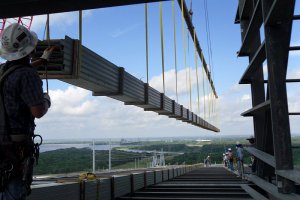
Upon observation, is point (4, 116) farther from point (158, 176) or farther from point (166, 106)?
point (166, 106)

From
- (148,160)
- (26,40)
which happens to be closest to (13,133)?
(26,40)

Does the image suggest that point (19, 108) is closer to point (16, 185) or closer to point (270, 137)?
point (16, 185)

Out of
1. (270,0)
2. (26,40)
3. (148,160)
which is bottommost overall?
(148,160)

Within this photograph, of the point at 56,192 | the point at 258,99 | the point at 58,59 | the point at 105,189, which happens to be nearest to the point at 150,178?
the point at 105,189

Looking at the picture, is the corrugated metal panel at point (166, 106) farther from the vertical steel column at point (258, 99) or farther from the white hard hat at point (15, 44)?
the white hard hat at point (15, 44)

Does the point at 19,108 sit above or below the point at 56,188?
above

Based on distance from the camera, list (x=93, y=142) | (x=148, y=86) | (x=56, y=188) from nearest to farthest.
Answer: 1. (x=56, y=188)
2. (x=148, y=86)
3. (x=93, y=142)
